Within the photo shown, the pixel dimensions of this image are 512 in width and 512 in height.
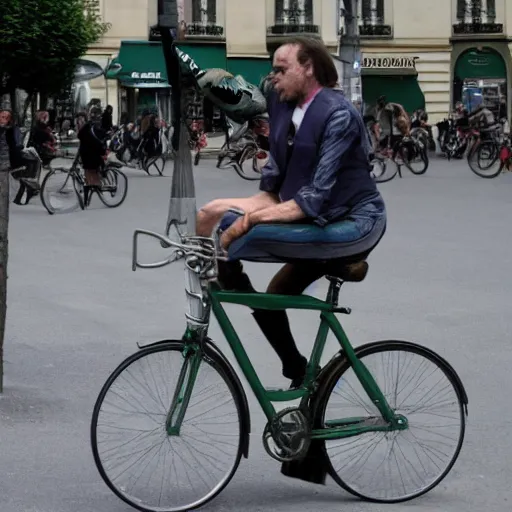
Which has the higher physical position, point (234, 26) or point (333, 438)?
point (234, 26)

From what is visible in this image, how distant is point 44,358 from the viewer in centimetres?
909

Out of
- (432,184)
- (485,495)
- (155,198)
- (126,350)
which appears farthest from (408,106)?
(485,495)

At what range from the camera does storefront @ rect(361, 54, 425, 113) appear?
2114 inches

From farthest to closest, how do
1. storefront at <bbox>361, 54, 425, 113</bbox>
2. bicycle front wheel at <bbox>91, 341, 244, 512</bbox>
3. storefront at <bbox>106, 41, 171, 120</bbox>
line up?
storefront at <bbox>361, 54, 425, 113</bbox> → storefront at <bbox>106, 41, 171, 120</bbox> → bicycle front wheel at <bbox>91, 341, 244, 512</bbox>

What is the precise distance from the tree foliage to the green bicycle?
2428cm

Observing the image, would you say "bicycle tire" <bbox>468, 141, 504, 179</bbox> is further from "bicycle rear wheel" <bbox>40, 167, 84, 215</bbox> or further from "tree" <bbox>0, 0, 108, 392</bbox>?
"bicycle rear wheel" <bbox>40, 167, 84, 215</bbox>

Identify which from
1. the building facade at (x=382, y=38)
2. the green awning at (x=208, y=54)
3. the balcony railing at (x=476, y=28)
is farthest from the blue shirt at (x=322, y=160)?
the balcony railing at (x=476, y=28)

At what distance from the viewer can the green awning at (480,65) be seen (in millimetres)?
53938

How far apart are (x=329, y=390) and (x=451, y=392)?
1.47 ft

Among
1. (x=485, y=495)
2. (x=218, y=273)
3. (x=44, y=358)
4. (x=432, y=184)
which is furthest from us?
(x=432, y=184)

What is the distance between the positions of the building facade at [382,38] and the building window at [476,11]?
33mm

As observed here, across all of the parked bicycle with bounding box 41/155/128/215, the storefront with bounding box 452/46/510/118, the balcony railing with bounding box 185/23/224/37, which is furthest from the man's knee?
the storefront with bounding box 452/46/510/118

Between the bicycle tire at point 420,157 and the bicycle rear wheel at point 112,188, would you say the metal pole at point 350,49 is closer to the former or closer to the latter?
the bicycle tire at point 420,157

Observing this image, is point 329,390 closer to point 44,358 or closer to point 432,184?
point 44,358
